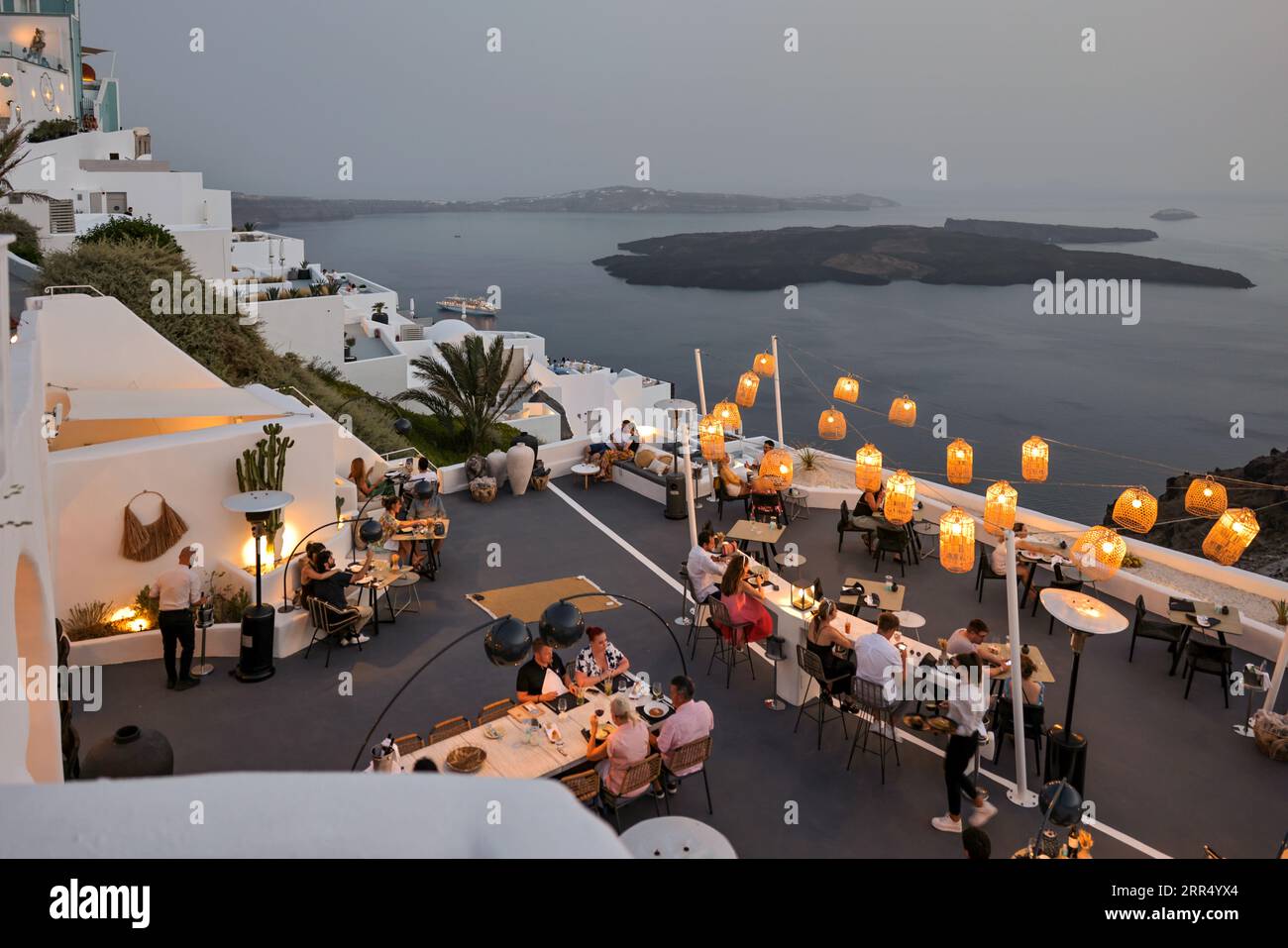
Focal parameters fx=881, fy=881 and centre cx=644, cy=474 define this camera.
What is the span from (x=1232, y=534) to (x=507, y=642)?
7.57 meters

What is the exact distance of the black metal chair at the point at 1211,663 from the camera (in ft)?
31.8

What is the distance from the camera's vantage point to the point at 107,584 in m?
10.3

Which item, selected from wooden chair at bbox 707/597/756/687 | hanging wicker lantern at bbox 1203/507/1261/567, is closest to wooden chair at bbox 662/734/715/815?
wooden chair at bbox 707/597/756/687

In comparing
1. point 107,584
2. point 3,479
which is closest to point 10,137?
point 107,584

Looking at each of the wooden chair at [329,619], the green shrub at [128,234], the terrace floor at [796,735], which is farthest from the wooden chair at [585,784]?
the green shrub at [128,234]

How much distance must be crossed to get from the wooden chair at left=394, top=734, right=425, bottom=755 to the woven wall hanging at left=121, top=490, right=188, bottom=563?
4.89m

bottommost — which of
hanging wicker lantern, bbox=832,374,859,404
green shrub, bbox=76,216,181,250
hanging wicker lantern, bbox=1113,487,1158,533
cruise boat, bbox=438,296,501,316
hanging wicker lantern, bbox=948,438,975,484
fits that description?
hanging wicker lantern, bbox=1113,487,1158,533

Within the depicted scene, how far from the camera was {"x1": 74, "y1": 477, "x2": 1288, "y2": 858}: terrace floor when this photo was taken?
24.9 feet

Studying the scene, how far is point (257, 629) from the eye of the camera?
9.80 meters

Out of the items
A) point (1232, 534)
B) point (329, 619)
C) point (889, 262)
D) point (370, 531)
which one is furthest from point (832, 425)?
point (889, 262)

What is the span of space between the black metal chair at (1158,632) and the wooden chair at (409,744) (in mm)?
8326

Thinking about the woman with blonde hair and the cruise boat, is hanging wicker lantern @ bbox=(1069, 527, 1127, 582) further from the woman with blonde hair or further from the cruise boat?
the cruise boat
